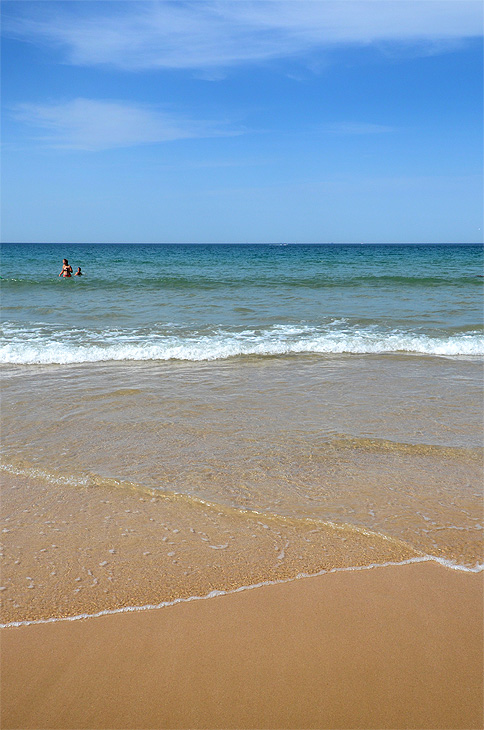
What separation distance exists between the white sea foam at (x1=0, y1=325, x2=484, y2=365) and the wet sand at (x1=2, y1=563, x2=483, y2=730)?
19.9 ft

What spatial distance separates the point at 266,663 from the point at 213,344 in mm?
7246

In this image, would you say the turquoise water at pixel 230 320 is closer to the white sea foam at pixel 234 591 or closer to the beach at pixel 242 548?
the beach at pixel 242 548

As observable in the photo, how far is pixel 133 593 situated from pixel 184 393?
3757 mm

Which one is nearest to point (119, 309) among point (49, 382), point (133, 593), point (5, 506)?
point (49, 382)

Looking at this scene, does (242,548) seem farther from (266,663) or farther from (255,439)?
(255,439)

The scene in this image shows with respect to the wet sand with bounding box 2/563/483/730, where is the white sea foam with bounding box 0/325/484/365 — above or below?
above

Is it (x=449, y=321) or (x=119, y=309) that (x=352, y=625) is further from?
(x=119, y=309)

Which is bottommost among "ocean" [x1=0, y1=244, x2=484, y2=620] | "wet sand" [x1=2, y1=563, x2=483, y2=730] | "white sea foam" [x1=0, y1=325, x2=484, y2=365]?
"wet sand" [x1=2, y1=563, x2=483, y2=730]

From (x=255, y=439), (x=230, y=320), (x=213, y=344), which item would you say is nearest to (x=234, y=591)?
(x=255, y=439)

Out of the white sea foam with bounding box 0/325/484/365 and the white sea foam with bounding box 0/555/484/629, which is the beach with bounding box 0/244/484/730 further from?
the white sea foam with bounding box 0/325/484/365

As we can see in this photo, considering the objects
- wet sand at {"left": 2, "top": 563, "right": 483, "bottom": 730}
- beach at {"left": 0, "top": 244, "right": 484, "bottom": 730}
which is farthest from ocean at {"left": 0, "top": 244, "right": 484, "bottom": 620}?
wet sand at {"left": 2, "top": 563, "right": 483, "bottom": 730}

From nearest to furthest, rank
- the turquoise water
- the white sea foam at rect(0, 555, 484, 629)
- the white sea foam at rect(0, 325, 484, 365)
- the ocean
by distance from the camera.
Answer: the white sea foam at rect(0, 555, 484, 629), the ocean, the white sea foam at rect(0, 325, 484, 365), the turquoise water

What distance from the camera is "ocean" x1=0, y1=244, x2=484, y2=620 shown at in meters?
3.07

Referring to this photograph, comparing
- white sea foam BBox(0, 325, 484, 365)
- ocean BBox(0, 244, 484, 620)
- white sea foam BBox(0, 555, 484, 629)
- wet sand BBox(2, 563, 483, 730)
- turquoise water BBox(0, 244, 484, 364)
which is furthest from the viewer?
turquoise water BBox(0, 244, 484, 364)
